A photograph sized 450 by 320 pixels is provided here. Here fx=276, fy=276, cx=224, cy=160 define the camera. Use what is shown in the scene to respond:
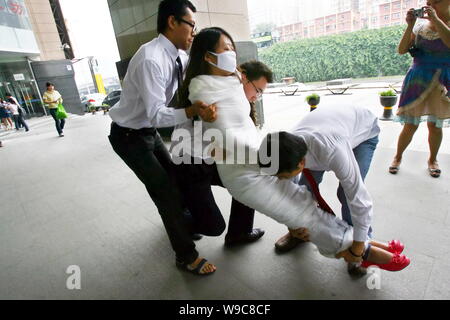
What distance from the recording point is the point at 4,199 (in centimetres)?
308

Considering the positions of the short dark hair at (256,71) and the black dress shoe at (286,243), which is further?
the black dress shoe at (286,243)

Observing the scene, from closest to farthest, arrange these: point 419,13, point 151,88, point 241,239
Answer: point 151,88 < point 241,239 < point 419,13

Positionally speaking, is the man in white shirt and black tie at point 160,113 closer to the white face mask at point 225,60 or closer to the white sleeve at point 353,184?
the white face mask at point 225,60

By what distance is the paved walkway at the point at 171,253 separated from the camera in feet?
4.50

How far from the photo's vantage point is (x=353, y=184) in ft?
3.66

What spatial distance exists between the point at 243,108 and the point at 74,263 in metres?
1.50

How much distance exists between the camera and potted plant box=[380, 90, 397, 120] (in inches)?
161

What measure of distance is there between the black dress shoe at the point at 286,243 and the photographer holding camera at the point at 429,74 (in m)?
1.34

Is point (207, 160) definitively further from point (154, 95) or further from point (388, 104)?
point (388, 104)

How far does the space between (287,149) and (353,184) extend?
1.07 feet

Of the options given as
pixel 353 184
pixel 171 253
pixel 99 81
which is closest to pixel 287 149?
pixel 353 184

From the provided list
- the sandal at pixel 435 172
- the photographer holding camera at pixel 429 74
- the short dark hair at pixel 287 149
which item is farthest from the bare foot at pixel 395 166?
the short dark hair at pixel 287 149

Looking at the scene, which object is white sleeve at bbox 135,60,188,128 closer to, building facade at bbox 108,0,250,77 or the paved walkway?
the paved walkway

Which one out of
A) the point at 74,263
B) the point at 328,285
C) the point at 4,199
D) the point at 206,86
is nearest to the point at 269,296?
the point at 328,285
